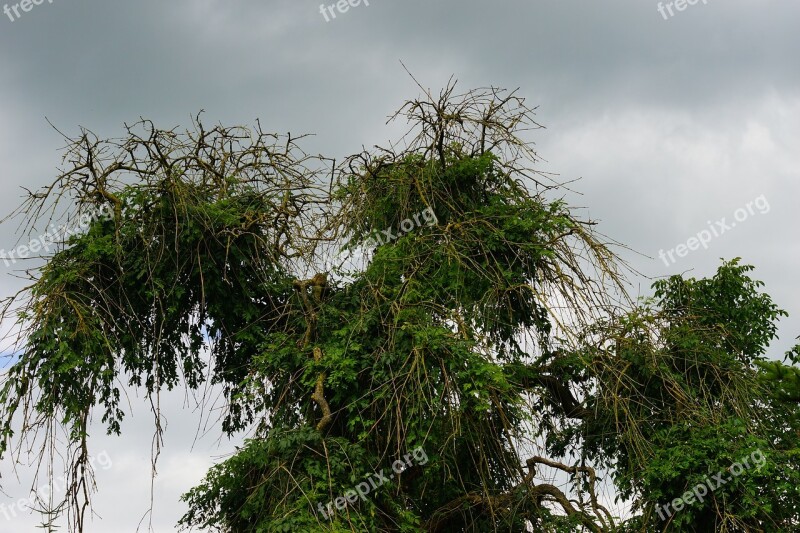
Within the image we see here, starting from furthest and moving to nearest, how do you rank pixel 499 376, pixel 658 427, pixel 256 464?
1. pixel 658 427
2. pixel 256 464
3. pixel 499 376

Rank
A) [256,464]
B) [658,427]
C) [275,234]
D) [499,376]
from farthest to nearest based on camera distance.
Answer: [275,234] < [658,427] < [256,464] < [499,376]

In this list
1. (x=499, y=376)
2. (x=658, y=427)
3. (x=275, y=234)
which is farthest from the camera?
(x=275, y=234)

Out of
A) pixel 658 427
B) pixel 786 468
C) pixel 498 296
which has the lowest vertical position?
pixel 786 468

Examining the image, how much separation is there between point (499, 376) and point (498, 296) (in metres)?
1.44

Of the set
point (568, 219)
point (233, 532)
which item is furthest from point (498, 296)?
point (233, 532)

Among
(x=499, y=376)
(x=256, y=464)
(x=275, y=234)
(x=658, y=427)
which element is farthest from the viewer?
(x=275, y=234)

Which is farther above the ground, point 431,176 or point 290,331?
point 431,176

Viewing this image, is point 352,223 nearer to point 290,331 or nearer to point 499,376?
point 290,331

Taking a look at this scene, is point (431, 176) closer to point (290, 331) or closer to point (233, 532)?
point (290, 331)

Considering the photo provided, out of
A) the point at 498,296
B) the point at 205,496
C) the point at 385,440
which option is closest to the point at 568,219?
the point at 498,296

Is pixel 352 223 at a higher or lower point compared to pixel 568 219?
higher

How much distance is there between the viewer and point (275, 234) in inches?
355

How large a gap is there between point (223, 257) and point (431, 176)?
2174mm

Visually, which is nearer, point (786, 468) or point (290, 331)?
point (786, 468)
